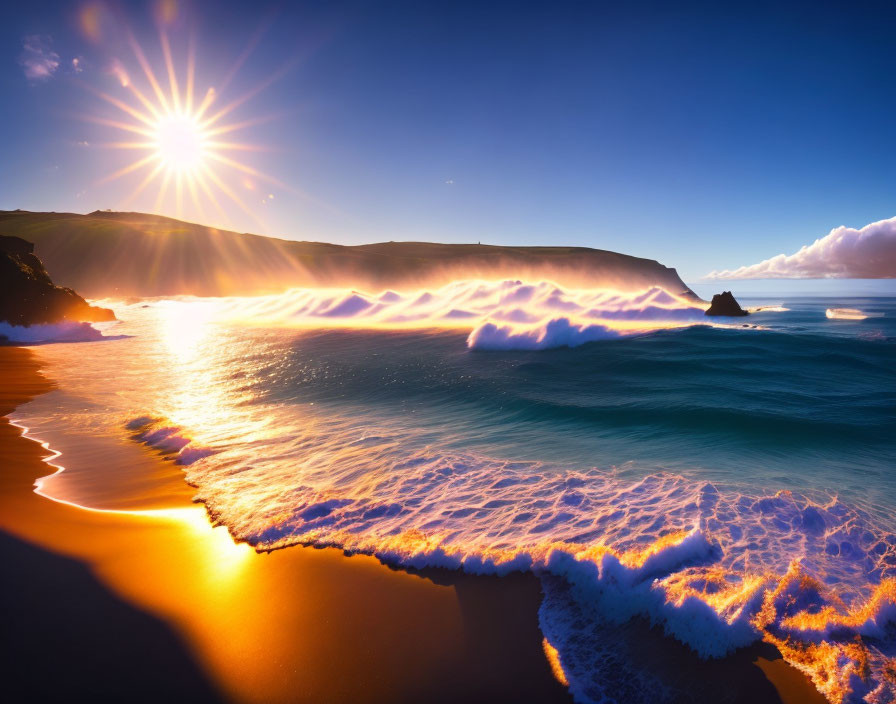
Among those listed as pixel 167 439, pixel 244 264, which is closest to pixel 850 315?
pixel 167 439

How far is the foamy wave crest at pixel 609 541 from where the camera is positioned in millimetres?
3398

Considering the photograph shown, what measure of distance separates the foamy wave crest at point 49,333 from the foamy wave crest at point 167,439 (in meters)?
21.7

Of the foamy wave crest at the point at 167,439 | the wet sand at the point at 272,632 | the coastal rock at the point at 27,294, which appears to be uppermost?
the coastal rock at the point at 27,294

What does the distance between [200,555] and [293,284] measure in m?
105

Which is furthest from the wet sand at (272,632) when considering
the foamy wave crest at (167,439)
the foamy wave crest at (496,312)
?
the foamy wave crest at (496,312)

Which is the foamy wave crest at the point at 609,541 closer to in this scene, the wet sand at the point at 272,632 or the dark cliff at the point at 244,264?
the wet sand at the point at 272,632

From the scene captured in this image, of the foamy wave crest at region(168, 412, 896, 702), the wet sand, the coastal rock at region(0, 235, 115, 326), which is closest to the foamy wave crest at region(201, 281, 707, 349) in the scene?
the coastal rock at region(0, 235, 115, 326)

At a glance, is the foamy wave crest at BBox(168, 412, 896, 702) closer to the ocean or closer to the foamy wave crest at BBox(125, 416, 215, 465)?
the ocean

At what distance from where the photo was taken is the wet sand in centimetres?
309

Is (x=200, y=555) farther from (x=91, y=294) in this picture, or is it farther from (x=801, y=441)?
(x=91, y=294)

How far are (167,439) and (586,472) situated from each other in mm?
8428

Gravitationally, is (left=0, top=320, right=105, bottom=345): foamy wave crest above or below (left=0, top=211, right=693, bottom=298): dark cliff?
below

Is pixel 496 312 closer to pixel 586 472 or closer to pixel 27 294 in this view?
pixel 586 472

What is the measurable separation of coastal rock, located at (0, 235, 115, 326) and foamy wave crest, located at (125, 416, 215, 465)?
25905 mm
